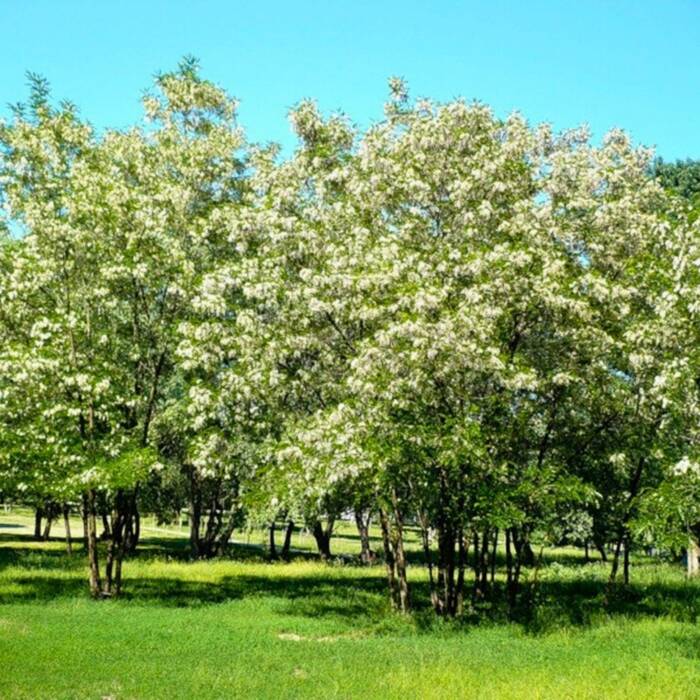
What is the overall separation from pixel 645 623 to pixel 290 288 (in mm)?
15017

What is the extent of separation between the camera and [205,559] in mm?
44094

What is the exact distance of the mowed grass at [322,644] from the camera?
14383 millimetres

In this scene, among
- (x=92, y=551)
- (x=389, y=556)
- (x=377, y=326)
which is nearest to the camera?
(x=377, y=326)

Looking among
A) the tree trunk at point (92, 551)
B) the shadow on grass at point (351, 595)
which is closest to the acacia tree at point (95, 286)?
the tree trunk at point (92, 551)

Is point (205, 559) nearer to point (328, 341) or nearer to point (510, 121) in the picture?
point (328, 341)

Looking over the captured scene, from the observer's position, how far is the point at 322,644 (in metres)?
19.7

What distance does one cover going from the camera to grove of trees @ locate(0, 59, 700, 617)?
21.0 metres

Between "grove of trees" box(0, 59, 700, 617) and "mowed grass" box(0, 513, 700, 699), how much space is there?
233cm

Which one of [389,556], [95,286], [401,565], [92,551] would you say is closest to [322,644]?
[401,565]

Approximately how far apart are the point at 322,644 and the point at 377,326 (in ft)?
32.4

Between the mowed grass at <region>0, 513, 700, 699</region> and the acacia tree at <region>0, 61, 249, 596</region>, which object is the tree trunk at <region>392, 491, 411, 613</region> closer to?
the mowed grass at <region>0, 513, 700, 699</region>

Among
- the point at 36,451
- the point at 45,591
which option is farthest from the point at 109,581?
the point at 36,451

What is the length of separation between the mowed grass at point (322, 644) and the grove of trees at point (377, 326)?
7.63ft

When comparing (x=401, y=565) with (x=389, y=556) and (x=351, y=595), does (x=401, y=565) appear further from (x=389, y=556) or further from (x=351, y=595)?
(x=351, y=595)
